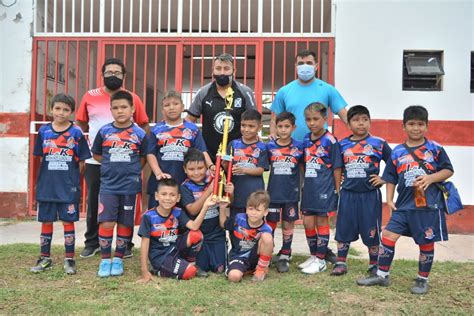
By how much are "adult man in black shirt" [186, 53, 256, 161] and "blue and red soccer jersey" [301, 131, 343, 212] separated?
739mm

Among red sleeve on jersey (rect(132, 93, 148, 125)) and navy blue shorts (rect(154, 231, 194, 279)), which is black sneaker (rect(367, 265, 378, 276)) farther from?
red sleeve on jersey (rect(132, 93, 148, 125))

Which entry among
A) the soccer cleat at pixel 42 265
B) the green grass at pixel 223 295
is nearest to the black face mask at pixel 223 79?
the green grass at pixel 223 295

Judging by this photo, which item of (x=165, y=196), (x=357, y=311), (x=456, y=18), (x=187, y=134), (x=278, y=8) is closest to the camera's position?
(x=357, y=311)

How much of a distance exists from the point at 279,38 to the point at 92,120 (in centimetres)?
327

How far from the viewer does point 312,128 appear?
3787 millimetres

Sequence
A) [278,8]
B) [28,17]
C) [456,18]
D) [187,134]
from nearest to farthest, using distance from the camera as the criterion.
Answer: [187,134] < [456,18] < [28,17] < [278,8]

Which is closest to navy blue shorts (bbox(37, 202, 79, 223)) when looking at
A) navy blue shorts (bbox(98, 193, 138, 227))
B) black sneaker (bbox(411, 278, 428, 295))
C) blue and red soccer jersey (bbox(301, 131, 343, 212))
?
navy blue shorts (bbox(98, 193, 138, 227))

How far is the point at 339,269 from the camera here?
3.71 metres

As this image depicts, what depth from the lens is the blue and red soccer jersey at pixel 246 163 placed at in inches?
149

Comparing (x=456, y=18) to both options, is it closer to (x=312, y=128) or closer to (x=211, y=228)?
(x=312, y=128)

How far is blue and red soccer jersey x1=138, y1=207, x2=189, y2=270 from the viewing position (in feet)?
11.7

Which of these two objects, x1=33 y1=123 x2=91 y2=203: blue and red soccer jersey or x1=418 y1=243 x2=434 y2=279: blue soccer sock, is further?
x1=33 y1=123 x2=91 y2=203: blue and red soccer jersey

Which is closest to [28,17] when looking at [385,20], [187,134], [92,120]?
[92,120]

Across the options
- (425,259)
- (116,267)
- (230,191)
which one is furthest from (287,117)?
(116,267)
